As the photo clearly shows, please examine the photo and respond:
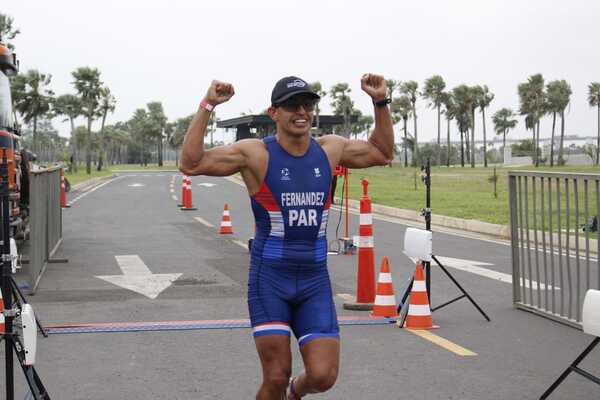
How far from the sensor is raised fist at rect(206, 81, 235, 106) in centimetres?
471

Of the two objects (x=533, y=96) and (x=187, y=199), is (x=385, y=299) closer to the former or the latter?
(x=187, y=199)

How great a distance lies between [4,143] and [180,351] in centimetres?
732

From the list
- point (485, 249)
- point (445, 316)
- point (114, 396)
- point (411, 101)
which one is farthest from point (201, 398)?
point (411, 101)

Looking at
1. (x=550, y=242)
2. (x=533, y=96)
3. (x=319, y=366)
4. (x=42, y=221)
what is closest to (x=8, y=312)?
(x=319, y=366)

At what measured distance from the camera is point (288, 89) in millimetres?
4723

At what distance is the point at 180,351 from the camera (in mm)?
7730

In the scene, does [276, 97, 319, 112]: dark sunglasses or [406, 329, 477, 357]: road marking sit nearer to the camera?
[276, 97, 319, 112]: dark sunglasses

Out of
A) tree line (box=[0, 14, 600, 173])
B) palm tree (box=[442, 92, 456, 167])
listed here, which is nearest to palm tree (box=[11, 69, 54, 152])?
tree line (box=[0, 14, 600, 173])

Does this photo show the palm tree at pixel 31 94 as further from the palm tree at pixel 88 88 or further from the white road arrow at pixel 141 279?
the white road arrow at pixel 141 279

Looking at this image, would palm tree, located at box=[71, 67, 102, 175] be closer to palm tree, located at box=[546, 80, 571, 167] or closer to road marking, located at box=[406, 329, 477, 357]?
palm tree, located at box=[546, 80, 571, 167]

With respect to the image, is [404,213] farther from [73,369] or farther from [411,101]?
[411,101]

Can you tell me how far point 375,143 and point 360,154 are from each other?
0.38ft

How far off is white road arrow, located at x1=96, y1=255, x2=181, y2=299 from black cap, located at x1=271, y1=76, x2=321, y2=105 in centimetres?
642

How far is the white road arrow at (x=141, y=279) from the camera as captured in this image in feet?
37.3
